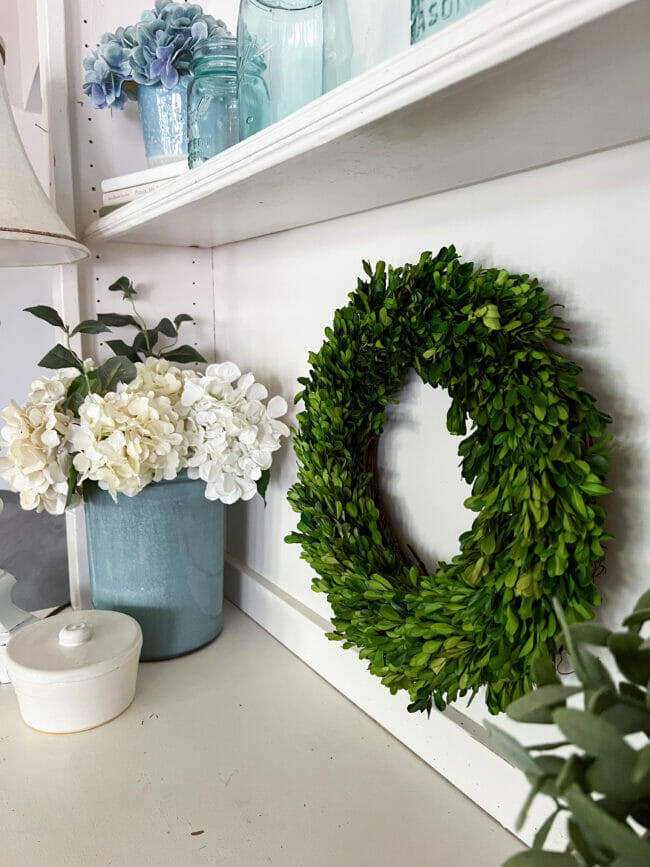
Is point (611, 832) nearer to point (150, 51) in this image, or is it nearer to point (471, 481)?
point (471, 481)

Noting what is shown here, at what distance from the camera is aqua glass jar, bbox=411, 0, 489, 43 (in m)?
0.51

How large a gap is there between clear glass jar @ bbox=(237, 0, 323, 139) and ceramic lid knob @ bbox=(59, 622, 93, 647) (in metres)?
0.64

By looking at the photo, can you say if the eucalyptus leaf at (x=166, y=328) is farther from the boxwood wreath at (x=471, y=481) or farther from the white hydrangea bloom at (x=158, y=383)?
the boxwood wreath at (x=471, y=481)

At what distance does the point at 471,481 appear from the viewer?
24.8 inches

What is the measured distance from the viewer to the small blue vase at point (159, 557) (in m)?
0.97

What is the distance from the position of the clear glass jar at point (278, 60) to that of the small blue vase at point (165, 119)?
0.27 meters

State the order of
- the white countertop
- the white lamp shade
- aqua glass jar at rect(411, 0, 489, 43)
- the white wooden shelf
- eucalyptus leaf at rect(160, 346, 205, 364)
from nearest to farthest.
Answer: the white wooden shelf → aqua glass jar at rect(411, 0, 489, 43) → the white countertop → the white lamp shade → eucalyptus leaf at rect(160, 346, 205, 364)

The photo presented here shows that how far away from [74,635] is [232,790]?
0.29 meters

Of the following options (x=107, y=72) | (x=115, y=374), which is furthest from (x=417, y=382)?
(x=107, y=72)

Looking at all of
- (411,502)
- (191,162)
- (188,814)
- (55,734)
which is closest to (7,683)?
(55,734)

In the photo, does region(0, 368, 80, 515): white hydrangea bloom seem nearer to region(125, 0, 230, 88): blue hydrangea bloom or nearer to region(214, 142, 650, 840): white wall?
region(214, 142, 650, 840): white wall

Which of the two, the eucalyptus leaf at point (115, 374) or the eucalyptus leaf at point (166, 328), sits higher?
the eucalyptus leaf at point (166, 328)

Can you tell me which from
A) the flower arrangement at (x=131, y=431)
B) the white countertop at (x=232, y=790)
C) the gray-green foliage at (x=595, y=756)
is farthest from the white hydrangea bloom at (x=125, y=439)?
the gray-green foliage at (x=595, y=756)

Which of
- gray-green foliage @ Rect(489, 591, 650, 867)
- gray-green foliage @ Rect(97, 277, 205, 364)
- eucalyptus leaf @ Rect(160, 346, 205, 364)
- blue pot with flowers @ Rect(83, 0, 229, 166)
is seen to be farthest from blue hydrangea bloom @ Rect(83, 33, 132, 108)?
gray-green foliage @ Rect(489, 591, 650, 867)
